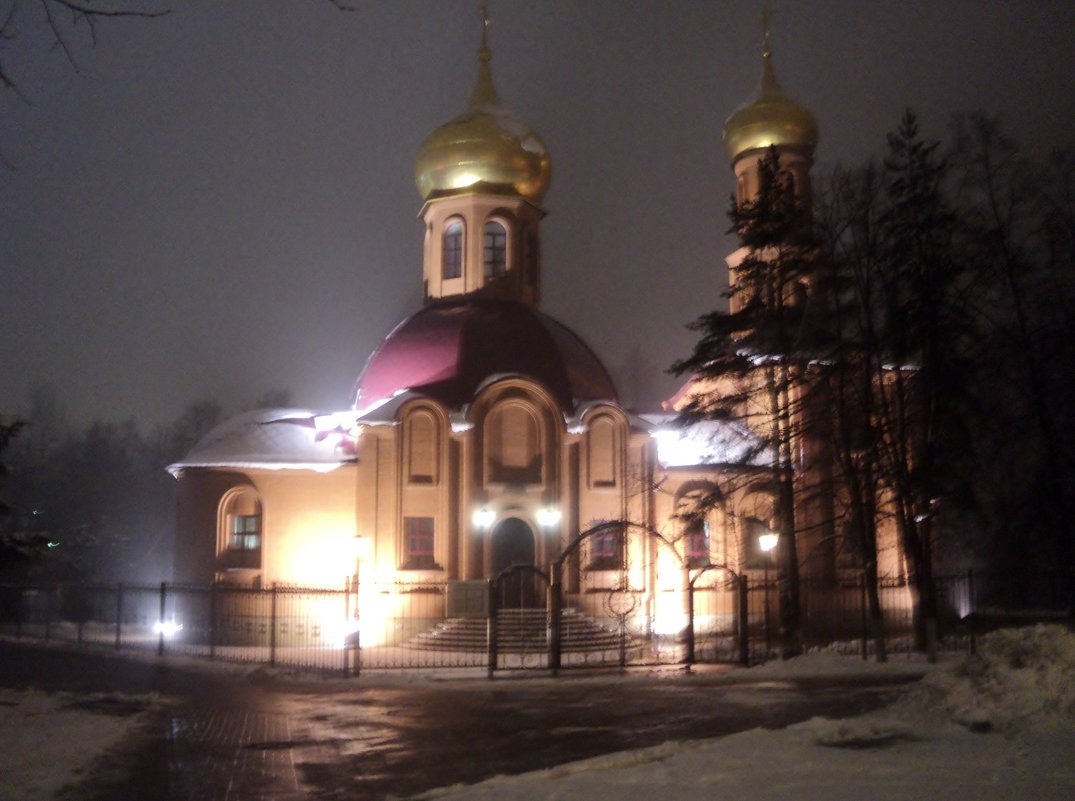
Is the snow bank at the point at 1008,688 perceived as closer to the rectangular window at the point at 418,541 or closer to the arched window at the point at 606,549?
the arched window at the point at 606,549

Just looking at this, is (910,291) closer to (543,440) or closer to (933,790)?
(543,440)

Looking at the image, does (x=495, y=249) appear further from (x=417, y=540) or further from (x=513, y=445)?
(x=417, y=540)

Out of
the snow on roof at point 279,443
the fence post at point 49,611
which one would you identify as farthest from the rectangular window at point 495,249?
the fence post at point 49,611

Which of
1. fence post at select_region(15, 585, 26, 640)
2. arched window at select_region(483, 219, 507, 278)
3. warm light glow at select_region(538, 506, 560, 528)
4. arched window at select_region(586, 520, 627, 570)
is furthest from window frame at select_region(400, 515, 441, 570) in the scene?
fence post at select_region(15, 585, 26, 640)

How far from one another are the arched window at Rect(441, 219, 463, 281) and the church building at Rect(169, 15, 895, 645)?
1421 mm

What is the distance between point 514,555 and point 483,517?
4.81ft

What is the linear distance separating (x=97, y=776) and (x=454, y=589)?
16548 mm

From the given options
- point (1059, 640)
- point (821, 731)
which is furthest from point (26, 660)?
point (1059, 640)

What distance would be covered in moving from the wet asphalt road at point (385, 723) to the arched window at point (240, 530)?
28.4 ft

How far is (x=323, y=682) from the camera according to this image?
1972 centimetres

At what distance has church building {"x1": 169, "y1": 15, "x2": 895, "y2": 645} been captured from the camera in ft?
95.1

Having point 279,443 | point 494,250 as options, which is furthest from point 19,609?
point 494,250

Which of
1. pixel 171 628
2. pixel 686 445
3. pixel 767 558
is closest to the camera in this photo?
pixel 171 628

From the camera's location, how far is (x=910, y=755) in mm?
10164
